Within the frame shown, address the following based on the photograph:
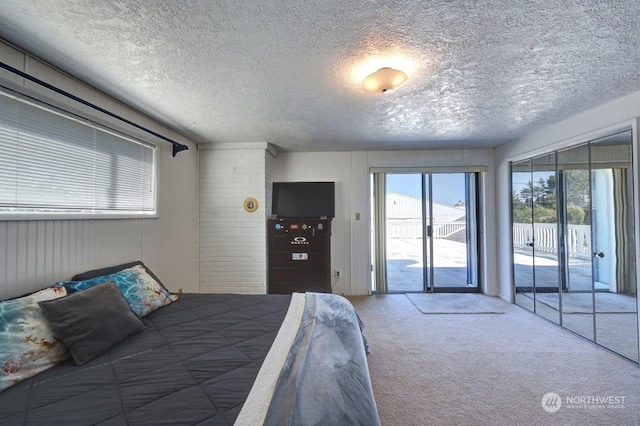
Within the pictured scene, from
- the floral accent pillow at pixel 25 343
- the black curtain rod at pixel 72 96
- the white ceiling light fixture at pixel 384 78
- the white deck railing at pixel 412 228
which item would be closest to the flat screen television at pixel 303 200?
the white deck railing at pixel 412 228

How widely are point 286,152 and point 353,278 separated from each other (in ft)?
7.87

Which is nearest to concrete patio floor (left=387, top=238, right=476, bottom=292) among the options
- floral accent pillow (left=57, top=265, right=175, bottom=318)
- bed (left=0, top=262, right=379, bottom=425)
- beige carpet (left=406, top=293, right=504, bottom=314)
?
beige carpet (left=406, top=293, right=504, bottom=314)

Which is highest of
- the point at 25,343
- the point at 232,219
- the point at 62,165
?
the point at 62,165

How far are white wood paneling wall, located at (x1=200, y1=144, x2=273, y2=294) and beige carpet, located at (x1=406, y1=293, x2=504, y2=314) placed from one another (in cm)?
242

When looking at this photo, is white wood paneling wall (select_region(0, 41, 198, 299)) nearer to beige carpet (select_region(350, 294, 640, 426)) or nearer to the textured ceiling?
the textured ceiling

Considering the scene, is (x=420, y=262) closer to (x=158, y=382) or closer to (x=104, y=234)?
(x=158, y=382)

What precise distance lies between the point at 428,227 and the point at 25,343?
14.6 ft

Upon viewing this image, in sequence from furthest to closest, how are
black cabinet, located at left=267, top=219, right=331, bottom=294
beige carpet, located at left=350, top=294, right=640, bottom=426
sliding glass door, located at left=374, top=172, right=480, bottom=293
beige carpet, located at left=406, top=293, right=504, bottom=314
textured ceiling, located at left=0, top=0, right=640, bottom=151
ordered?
sliding glass door, located at left=374, top=172, right=480, bottom=293, black cabinet, located at left=267, top=219, right=331, bottom=294, beige carpet, located at left=406, top=293, right=504, bottom=314, beige carpet, located at left=350, top=294, right=640, bottom=426, textured ceiling, located at left=0, top=0, right=640, bottom=151

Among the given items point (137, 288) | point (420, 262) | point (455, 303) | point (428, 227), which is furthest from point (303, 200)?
point (455, 303)

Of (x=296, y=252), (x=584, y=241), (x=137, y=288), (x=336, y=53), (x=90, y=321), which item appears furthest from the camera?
(x=296, y=252)

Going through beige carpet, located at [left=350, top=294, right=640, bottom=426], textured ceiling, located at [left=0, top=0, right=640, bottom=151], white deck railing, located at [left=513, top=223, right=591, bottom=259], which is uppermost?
textured ceiling, located at [left=0, top=0, right=640, bottom=151]

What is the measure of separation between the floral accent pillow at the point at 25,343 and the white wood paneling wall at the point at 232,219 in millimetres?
2263

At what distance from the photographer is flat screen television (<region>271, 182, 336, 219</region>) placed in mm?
3797

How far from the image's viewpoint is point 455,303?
12.0ft
